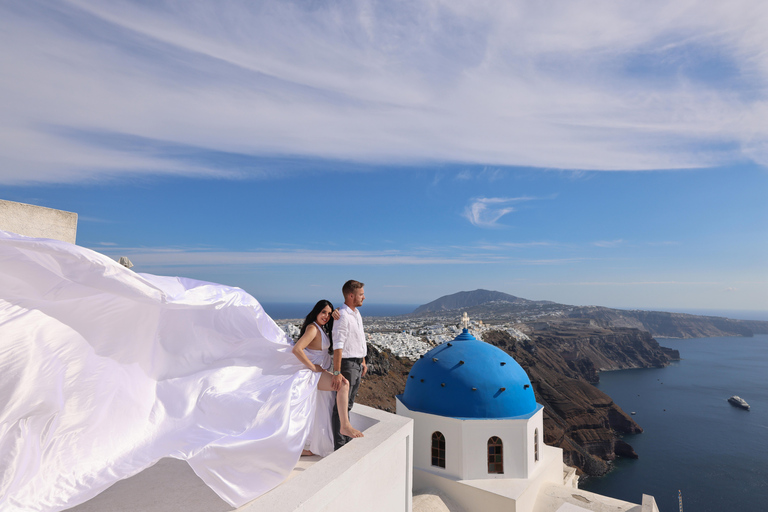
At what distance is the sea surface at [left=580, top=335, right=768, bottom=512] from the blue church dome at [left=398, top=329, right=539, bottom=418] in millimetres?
26425

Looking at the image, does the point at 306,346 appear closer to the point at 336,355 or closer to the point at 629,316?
the point at 336,355

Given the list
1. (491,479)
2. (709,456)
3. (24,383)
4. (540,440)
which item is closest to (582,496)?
(540,440)

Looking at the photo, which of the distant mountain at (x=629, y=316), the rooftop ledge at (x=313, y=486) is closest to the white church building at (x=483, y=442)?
the rooftop ledge at (x=313, y=486)

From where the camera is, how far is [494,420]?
7.88 meters

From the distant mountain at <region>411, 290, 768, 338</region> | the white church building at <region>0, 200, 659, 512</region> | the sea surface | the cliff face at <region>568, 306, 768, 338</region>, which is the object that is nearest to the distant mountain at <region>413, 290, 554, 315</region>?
the distant mountain at <region>411, 290, 768, 338</region>

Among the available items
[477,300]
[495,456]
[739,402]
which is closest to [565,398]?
[739,402]

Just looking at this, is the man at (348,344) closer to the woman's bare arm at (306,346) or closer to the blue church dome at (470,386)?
the woman's bare arm at (306,346)

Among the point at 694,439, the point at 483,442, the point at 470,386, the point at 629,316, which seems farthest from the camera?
the point at 629,316

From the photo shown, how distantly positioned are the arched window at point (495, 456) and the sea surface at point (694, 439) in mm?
26283

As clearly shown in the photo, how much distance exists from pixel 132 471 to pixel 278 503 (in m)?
0.89

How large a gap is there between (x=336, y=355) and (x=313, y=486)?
1061 millimetres

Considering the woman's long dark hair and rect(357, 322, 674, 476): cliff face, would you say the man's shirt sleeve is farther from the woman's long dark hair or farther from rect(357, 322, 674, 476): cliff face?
rect(357, 322, 674, 476): cliff face

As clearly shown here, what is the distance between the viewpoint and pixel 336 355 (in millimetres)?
3494

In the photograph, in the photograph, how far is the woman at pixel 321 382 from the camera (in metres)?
3.50
